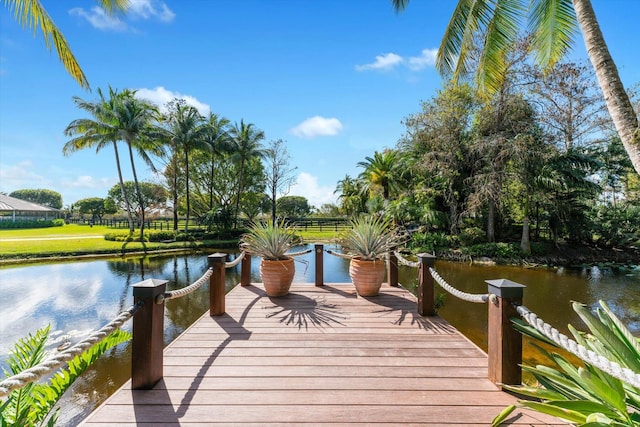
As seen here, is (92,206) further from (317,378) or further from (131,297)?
(317,378)

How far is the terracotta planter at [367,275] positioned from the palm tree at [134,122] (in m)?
17.8

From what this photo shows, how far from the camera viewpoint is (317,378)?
2.34 meters

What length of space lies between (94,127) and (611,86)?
73.5 ft

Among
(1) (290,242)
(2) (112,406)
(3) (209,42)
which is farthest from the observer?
(3) (209,42)

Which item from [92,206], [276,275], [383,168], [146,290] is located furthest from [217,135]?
[92,206]

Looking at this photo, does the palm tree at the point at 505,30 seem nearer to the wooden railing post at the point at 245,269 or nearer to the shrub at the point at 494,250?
the wooden railing post at the point at 245,269

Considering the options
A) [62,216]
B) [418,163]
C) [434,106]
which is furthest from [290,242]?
[62,216]

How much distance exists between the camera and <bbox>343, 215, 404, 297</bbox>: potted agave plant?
14.7 ft

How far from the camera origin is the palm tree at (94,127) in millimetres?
17609

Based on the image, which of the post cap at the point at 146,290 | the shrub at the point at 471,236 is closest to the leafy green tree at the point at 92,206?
the shrub at the point at 471,236

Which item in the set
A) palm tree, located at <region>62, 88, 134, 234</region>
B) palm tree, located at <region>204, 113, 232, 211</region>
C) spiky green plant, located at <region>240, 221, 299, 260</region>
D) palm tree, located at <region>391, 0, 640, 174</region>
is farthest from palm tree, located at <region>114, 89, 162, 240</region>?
palm tree, located at <region>391, 0, 640, 174</region>

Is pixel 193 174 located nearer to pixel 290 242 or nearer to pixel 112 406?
pixel 290 242

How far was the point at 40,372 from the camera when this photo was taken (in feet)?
4.57

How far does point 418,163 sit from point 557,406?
14511mm
